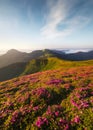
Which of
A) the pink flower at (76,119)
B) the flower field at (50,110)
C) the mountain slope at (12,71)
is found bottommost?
the mountain slope at (12,71)

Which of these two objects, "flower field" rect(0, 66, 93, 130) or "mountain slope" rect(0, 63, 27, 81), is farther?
"mountain slope" rect(0, 63, 27, 81)

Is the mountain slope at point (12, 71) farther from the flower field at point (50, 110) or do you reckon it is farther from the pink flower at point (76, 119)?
the pink flower at point (76, 119)

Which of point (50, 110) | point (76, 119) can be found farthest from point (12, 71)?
point (76, 119)

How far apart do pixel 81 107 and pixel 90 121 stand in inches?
132

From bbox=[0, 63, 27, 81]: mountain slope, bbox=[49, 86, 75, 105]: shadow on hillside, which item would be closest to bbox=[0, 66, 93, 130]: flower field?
bbox=[49, 86, 75, 105]: shadow on hillside

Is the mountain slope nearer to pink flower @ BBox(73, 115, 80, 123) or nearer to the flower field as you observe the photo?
the flower field

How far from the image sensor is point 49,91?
26.9m

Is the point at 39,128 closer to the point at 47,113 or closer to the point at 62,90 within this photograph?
the point at 47,113

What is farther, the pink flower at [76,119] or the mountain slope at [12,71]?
the mountain slope at [12,71]

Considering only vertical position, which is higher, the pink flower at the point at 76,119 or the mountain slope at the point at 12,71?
the pink flower at the point at 76,119

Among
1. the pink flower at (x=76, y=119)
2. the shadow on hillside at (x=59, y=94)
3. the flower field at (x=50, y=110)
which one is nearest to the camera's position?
the pink flower at (x=76, y=119)

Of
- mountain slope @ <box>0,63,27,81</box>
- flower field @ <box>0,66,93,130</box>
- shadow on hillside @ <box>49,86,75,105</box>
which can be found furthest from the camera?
mountain slope @ <box>0,63,27,81</box>

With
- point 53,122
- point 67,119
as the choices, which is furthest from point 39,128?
point 67,119

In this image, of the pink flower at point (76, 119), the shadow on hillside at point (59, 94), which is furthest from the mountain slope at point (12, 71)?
the pink flower at point (76, 119)
